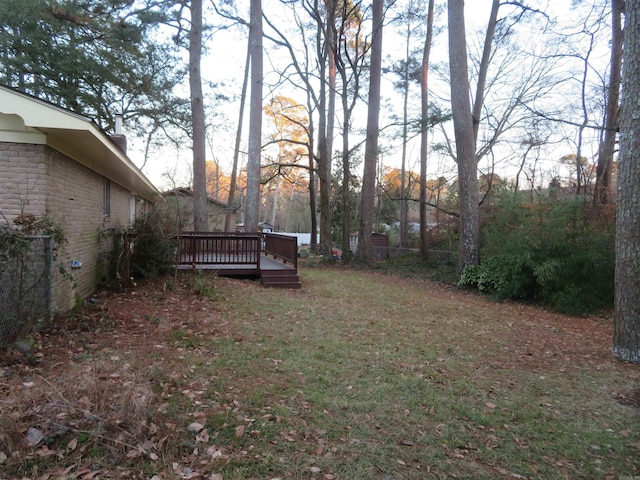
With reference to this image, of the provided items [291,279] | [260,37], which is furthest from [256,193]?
[260,37]

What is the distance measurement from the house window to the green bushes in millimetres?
10123

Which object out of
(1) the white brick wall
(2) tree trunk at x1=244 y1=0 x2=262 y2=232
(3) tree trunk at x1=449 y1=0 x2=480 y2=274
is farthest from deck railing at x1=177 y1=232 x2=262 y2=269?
(3) tree trunk at x1=449 y1=0 x2=480 y2=274

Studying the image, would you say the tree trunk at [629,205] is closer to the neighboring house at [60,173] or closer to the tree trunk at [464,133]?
the tree trunk at [464,133]

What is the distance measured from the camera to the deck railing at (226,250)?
33.3 ft

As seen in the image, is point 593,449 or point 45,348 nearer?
point 593,449

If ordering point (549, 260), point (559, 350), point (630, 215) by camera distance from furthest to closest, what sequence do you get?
point (549, 260) → point (559, 350) → point (630, 215)

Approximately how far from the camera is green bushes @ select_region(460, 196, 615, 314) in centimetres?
884

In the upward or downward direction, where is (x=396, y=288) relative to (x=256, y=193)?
downward

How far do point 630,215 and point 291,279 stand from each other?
7485 millimetres

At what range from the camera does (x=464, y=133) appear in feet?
39.5

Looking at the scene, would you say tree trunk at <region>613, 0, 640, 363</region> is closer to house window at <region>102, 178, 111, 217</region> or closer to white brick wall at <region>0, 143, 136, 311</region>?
white brick wall at <region>0, 143, 136, 311</region>

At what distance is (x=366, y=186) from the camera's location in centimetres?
1708

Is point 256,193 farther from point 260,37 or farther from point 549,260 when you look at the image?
point 549,260

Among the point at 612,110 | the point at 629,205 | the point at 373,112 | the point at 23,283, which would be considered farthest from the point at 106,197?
the point at 612,110
